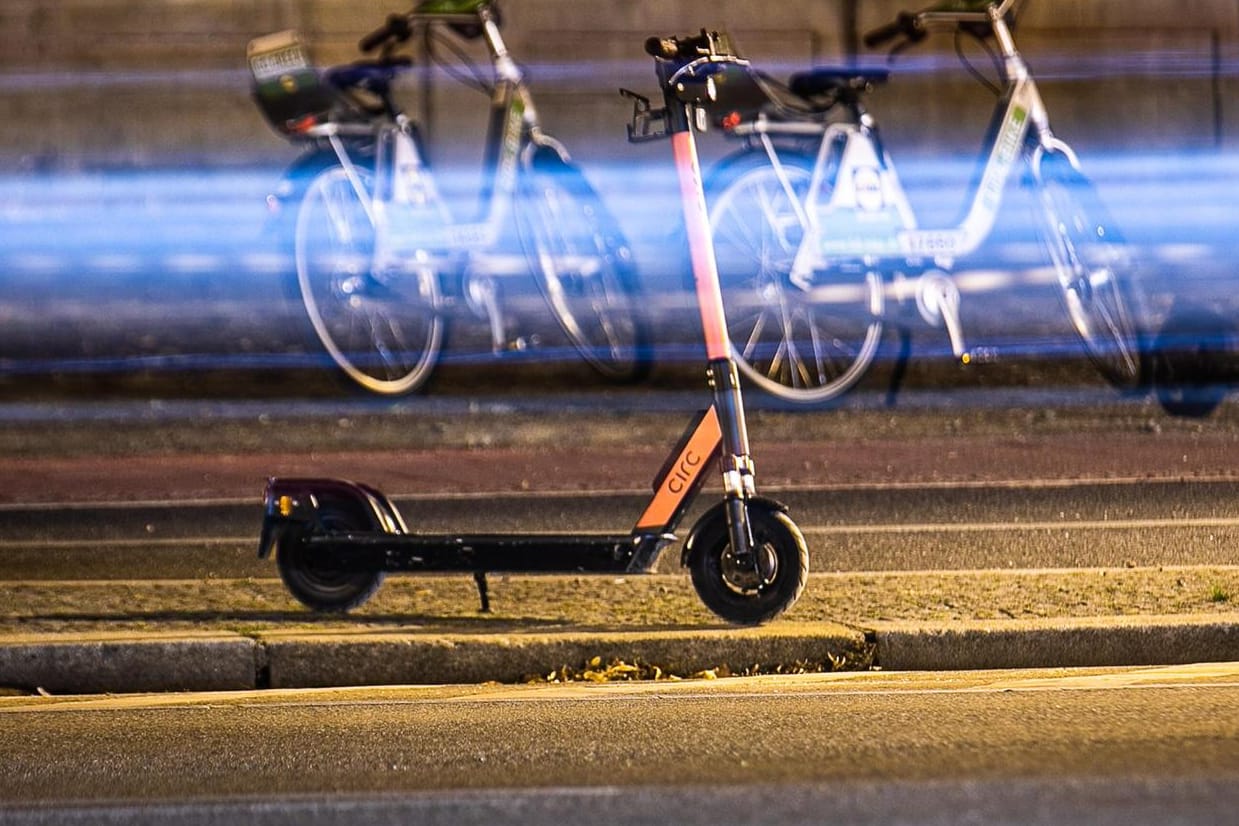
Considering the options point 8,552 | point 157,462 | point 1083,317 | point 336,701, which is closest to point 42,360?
point 157,462

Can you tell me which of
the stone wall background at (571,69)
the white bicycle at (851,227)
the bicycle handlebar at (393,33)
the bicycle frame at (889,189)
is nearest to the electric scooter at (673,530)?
the white bicycle at (851,227)

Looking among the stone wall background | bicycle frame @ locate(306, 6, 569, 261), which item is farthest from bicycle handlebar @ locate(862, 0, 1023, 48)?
the stone wall background

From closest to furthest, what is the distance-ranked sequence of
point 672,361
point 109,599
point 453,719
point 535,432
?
point 453,719 < point 109,599 < point 535,432 < point 672,361

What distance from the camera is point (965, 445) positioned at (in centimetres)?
1161

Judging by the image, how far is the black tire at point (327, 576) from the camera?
7621mm

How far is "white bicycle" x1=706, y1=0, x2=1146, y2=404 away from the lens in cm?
1121

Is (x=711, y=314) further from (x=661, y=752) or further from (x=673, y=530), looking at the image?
(x=661, y=752)

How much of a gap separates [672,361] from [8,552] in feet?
19.8

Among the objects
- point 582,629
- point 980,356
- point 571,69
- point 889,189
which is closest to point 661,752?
point 582,629

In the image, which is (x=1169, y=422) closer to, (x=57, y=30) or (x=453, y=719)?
(x=453, y=719)

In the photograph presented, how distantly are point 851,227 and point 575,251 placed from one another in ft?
5.88

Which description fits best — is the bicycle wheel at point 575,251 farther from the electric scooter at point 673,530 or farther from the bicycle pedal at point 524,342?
the electric scooter at point 673,530

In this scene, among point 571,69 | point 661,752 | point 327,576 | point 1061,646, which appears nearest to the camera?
point 661,752

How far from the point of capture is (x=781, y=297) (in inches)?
453
